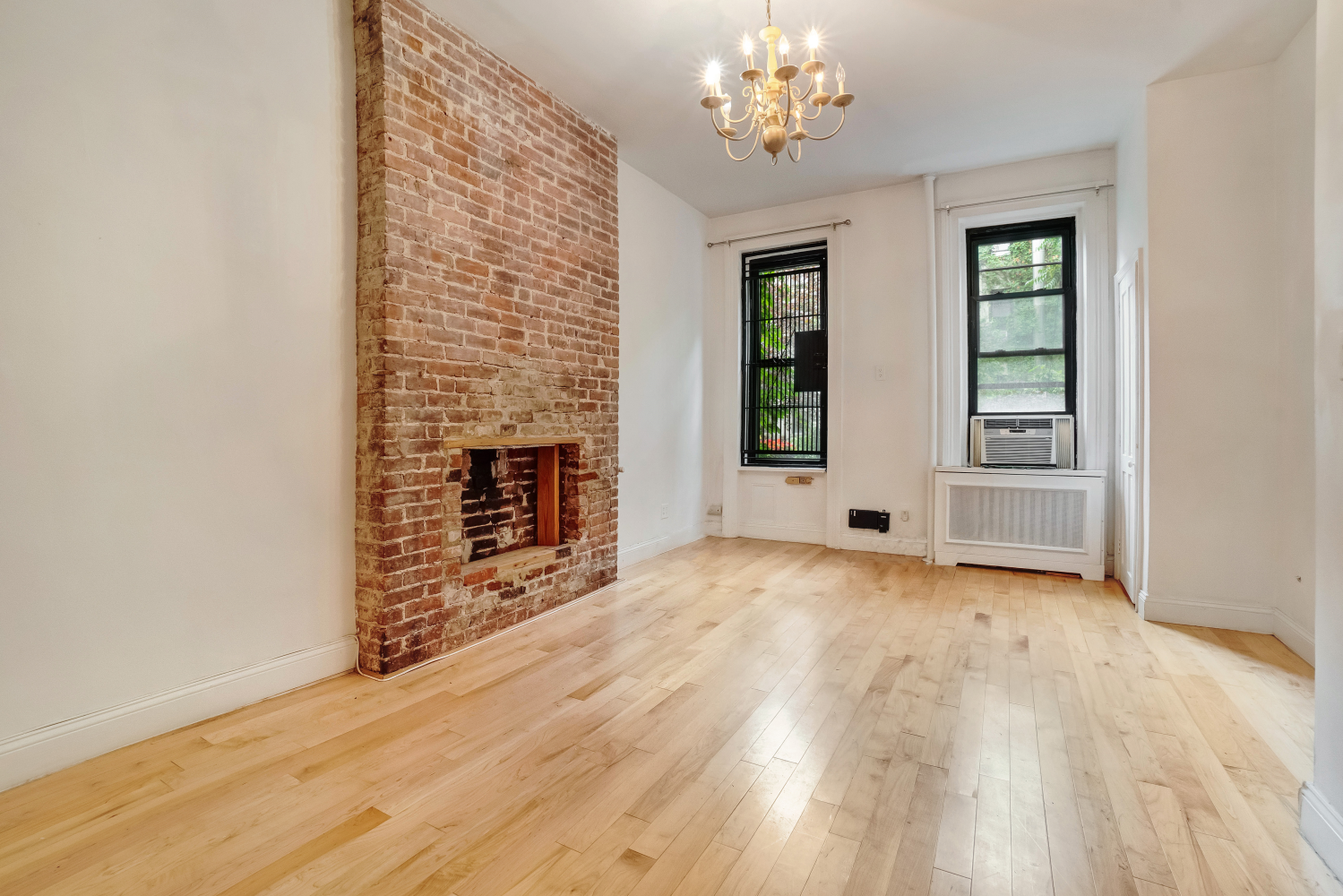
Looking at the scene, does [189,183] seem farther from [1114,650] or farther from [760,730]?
[1114,650]

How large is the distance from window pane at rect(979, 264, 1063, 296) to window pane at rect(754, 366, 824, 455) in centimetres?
165

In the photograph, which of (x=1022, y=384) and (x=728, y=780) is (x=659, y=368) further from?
(x=728, y=780)

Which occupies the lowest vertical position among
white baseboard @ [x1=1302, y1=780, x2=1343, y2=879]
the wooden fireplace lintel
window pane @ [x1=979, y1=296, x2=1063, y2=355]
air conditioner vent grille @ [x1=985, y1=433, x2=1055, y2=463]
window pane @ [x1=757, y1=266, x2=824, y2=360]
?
white baseboard @ [x1=1302, y1=780, x2=1343, y2=879]

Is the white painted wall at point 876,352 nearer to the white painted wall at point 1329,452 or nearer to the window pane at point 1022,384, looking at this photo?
the window pane at point 1022,384

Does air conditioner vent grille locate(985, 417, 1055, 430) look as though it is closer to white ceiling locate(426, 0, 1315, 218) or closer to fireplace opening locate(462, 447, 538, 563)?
white ceiling locate(426, 0, 1315, 218)

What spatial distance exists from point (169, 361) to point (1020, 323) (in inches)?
213

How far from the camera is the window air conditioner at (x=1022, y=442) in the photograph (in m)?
4.45

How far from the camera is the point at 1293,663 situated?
9.10 feet

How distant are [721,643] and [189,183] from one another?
295 cm

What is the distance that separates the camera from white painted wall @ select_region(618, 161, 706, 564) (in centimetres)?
470

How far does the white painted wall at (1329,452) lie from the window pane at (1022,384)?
10.9 ft

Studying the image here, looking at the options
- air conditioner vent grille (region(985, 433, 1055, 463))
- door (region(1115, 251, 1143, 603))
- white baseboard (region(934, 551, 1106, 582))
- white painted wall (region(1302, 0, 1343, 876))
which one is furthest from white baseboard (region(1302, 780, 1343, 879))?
air conditioner vent grille (region(985, 433, 1055, 463))

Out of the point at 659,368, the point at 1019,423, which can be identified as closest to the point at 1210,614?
the point at 1019,423

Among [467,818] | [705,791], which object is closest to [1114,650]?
[705,791]
